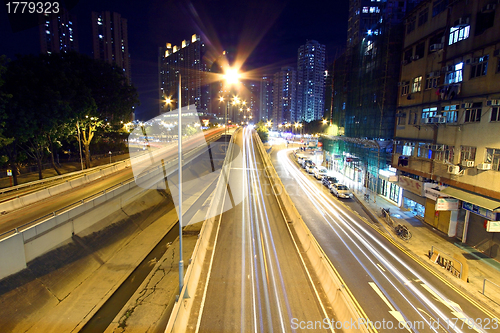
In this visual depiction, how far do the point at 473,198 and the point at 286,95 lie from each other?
6425 inches

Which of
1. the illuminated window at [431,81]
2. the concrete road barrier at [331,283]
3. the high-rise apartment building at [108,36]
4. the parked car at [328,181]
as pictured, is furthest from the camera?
the high-rise apartment building at [108,36]

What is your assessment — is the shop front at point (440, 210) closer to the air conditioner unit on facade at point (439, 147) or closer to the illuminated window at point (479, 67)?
the air conditioner unit on facade at point (439, 147)

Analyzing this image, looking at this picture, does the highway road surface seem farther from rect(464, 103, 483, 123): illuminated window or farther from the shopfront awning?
rect(464, 103, 483, 123): illuminated window

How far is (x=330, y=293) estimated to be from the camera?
9891mm

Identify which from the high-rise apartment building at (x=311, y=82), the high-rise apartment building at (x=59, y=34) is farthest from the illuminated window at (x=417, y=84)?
the high-rise apartment building at (x=311, y=82)

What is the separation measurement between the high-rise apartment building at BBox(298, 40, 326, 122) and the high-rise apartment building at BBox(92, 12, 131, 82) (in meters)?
105

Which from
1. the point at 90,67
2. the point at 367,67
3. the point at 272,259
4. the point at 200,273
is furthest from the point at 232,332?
the point at 90,67

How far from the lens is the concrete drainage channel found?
41.0 ft

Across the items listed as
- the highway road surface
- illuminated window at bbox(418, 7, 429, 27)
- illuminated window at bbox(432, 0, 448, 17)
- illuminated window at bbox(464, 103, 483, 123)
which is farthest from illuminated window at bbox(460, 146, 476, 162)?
the highway road surface

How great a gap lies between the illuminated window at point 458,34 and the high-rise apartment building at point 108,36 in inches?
5031

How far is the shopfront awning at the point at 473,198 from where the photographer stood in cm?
Answer: 1403

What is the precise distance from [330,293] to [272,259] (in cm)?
367

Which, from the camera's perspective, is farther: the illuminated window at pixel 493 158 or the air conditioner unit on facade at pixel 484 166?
the air conditioner unit on facade at pixel 484 166

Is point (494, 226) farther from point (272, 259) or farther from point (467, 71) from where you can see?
point (272, 259)
